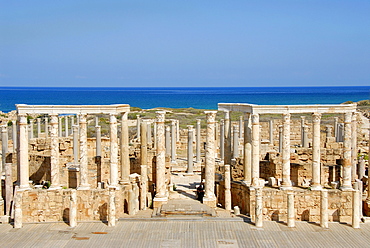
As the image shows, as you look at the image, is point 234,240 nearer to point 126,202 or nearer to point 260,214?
point 260,214

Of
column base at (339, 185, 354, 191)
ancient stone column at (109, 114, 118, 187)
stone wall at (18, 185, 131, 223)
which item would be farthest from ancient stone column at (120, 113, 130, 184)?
column base at (339, 185, 354, 191)

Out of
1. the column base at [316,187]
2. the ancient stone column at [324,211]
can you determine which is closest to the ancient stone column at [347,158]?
the column base at [316,187]

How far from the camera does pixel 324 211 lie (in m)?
17.1

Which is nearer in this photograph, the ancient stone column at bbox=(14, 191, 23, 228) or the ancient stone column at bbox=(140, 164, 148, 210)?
the ancient stone column at bbox=(14, 191, 23, 228)

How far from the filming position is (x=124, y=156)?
20.0 m

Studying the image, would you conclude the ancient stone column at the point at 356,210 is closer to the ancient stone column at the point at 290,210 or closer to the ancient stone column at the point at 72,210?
the ancient stone column at the point at 290,210

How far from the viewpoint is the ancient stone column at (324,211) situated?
17.1 meters

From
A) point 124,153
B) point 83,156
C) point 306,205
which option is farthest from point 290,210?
point 83,156

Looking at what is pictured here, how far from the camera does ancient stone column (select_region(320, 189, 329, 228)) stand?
17.1 m

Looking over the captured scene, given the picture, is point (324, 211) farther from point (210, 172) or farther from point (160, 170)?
point (160, 170)

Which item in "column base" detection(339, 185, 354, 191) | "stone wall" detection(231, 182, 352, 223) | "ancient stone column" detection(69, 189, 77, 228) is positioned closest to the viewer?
"ancient stone column" detection(69, 189, 77, 228)

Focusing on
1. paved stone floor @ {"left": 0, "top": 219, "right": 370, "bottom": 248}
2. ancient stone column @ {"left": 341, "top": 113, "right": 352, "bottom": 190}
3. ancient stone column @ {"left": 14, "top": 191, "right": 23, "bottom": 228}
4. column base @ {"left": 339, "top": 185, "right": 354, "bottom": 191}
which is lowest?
paved stone floor @ {"left": 0, "top": 219, "right": 370, "bottom": 248}

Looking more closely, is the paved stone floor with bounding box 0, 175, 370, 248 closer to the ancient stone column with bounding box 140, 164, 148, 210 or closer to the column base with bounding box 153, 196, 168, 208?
the column base with bounding box 153, 196, 168, 208

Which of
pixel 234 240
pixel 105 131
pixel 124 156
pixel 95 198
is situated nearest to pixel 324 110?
pixel 234 240
